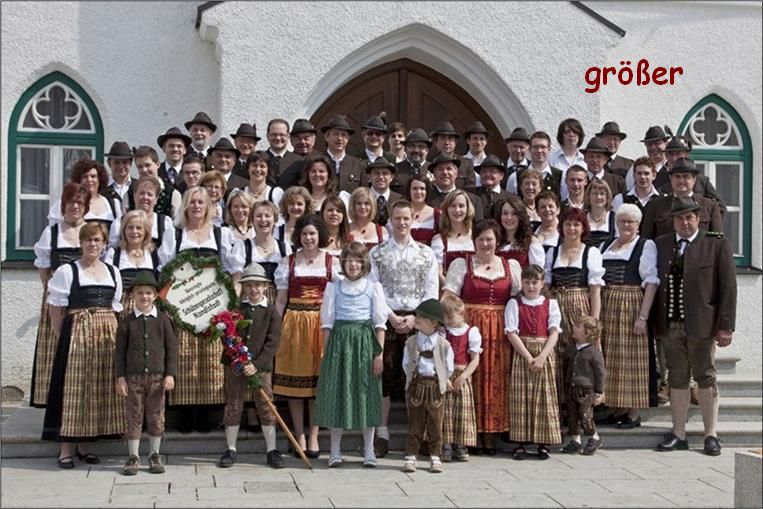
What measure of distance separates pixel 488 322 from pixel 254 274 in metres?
1.86

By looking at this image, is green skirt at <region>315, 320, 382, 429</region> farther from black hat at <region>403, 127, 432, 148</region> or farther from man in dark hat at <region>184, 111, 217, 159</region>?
man in dark hat at <region>184, 111, 217, 159</region>

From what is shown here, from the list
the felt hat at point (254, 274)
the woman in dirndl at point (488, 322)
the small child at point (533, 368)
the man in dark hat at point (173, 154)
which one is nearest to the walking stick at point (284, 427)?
the felt hat at point (254, 274)

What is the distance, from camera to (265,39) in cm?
1105

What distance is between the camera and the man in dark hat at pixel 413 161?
31.3 ft

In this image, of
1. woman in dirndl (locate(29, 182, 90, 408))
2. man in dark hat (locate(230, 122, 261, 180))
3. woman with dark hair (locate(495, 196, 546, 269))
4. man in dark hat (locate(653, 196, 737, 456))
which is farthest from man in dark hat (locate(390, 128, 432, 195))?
woman in dirndl (locate(29, 182, 90, 408))

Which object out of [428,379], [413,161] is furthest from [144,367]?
[413,161]

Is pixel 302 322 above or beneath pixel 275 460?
above

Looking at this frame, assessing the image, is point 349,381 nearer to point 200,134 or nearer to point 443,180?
point 443,180

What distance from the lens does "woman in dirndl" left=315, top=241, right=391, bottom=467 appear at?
25.7 ft

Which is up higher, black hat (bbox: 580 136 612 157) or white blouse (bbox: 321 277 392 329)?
black hat (bbox: 580 136 612 157)

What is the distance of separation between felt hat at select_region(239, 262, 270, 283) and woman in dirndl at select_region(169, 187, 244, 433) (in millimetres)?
312

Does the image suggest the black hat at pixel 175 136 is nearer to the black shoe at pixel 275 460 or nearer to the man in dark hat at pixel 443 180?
the man in dark hat at pixel 443 180

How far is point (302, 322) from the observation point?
8180 millimetres

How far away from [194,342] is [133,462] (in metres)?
1.10
